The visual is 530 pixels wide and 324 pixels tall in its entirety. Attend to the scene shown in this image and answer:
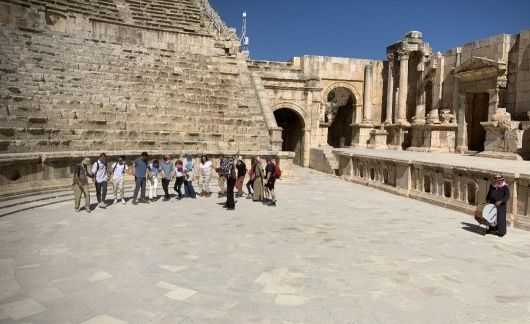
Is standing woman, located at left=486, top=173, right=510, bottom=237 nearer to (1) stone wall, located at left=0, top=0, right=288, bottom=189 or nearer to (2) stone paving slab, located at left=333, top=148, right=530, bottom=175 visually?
(2) stone paving slab, located at left=333, top=148, right=530, bottom=175

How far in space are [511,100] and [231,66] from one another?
478 inches

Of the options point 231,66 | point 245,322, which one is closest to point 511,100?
point 231,66

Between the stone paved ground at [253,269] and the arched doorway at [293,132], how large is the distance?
46.4ft

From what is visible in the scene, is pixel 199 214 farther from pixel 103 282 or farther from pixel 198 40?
pixel 198 40

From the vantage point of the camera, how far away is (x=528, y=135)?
15.3 m

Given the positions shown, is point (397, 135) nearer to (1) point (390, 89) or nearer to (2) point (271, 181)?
(1) point (390, 89)

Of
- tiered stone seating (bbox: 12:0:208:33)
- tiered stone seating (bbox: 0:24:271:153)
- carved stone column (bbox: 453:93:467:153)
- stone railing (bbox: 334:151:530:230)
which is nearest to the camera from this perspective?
stone railing (bbox: 334:151:530:230)

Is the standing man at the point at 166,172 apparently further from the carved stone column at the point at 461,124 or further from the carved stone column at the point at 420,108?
the carved stone column at the point at 420,108

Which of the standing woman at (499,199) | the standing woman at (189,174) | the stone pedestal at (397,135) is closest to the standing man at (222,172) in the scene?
the standing woman at (189,174)

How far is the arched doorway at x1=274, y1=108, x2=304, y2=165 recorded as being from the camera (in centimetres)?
2308

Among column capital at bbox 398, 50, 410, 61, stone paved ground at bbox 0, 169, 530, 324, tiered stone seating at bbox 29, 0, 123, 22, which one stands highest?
tiered stone seating at bbox 29, 0, 123, 22

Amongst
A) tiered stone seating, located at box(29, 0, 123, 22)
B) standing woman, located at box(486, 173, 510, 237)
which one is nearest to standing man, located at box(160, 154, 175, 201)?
standing woman, located at box(486, 173, 510, 237)

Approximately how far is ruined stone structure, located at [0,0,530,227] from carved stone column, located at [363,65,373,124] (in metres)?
0.07

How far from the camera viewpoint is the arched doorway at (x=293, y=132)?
23.1m
